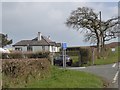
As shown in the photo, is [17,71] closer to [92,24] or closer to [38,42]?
[92,24]

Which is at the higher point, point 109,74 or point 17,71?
point 17,71

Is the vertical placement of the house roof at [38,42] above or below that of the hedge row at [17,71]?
above

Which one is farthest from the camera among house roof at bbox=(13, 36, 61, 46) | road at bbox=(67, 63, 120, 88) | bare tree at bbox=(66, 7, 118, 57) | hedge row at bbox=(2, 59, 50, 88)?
house roof at bbox=(13, 36, 61, 46)

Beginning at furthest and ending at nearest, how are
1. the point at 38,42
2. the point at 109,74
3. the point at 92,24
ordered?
the point at 38,42 → the point at 92,24 → the point at 109,74

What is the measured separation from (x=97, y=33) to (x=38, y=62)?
4877 cm

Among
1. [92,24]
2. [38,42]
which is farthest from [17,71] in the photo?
[38,42]

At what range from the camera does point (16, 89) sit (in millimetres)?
14328

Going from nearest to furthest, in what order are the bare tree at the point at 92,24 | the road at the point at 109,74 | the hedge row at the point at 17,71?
the hedge row at the point at 17,71 → the road at the point at 109,74 → the bare tree at the point at 92,24

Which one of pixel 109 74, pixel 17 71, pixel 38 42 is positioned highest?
pixel 38 42

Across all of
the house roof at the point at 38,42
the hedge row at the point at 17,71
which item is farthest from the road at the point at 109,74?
the house roof at the point at 38,42

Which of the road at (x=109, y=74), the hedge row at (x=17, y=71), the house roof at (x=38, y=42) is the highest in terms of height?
the house roof at (x=38, y=42)

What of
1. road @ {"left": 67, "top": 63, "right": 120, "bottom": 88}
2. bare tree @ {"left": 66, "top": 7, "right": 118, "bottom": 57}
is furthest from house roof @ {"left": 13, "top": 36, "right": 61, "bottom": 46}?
road @ {"left": 67, "top": 63, "right": 120, "bottom": 88}

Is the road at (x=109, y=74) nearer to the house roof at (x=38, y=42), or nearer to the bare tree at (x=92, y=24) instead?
the bare tree at (x=92, y=24)

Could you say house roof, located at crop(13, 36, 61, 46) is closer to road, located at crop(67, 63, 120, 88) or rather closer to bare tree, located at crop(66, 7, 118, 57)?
bare tree, located at crop(66, 7, 118, 57)
